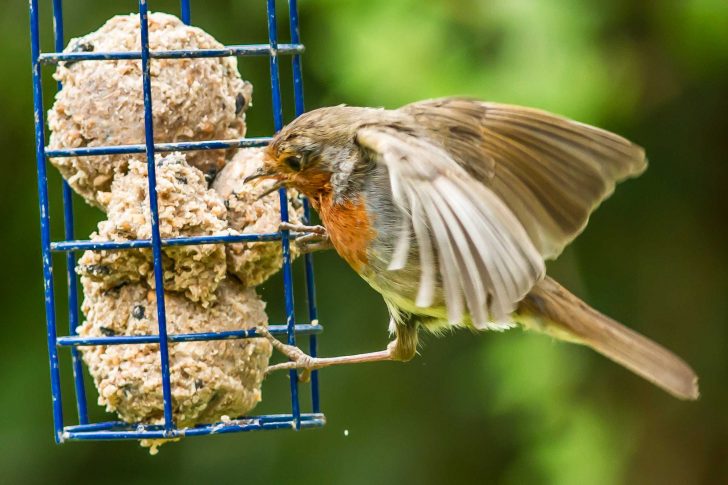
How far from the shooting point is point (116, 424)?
374 centimetres

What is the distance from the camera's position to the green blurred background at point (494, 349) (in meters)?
5.12

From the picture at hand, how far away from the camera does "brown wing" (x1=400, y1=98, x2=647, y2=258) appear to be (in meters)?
3.98

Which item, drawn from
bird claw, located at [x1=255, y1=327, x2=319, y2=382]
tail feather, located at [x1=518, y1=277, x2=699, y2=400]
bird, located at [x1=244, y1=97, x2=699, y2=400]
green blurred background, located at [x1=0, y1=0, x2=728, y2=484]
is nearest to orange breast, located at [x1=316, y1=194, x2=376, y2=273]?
bird, located at [x1=244, y1=97, x2=699, y2=400]

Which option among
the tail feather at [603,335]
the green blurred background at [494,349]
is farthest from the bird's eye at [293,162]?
the green blurred background at [494,349]

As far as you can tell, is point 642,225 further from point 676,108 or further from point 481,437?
point 481,437

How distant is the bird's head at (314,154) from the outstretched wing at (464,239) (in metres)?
0.50

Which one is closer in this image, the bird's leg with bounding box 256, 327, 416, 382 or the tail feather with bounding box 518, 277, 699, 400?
the bird's leg with bounding box 256, 327, 416, 382

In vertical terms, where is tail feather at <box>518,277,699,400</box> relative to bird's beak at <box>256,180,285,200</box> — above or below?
below

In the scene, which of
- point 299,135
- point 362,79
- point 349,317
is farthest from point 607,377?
point 299,135

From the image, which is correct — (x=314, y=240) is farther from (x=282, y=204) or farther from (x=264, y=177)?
(x=264, y=177)

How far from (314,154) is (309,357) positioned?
2.41ft

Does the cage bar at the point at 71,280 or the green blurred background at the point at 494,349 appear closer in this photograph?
the cage bar at the point at 71,280

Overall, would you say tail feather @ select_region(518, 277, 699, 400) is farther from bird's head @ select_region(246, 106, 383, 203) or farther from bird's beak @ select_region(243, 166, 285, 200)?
bird's beak @ select_region(243, 166, 285, 200)

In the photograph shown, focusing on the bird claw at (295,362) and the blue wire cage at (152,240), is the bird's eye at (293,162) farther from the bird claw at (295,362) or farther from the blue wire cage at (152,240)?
the bird claw at (295,362)
